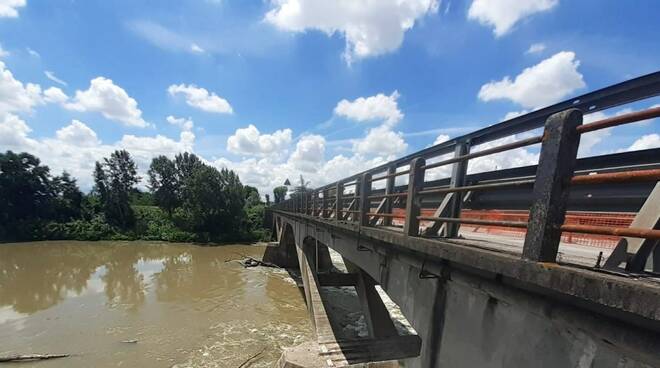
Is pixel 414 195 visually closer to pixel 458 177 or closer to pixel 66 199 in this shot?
pixel 458 177

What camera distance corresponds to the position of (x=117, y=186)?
46.9 metres

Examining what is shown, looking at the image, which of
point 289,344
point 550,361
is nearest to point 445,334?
point 550,361

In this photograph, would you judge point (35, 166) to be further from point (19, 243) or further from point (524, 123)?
point (524, 123)

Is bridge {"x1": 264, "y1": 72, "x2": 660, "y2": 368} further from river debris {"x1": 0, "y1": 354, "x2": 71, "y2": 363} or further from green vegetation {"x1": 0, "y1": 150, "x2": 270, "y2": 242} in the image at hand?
green vegetation {"x1": 0, "y1": 150, "x2": 270, "y2": 242}

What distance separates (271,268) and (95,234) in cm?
2877

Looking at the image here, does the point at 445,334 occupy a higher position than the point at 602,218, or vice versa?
the point at 602,218

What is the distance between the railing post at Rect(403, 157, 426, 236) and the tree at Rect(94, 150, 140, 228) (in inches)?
1930

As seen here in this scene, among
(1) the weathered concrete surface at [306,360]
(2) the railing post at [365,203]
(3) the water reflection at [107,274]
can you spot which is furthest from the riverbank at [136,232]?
(2) the railing post at [365,203]

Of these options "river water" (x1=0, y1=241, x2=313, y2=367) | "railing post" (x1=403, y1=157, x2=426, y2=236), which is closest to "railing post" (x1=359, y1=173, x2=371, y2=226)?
"railing post" (x1=403, y1=157, x2=426, y2=236)

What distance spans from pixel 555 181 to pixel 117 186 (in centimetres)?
5633

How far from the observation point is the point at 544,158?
5.85 ft

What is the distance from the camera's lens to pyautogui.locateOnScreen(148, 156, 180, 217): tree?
Result: 172ft

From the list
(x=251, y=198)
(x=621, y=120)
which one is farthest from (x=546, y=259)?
(x=251, y=198)

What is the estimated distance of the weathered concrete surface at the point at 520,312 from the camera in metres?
1.37
